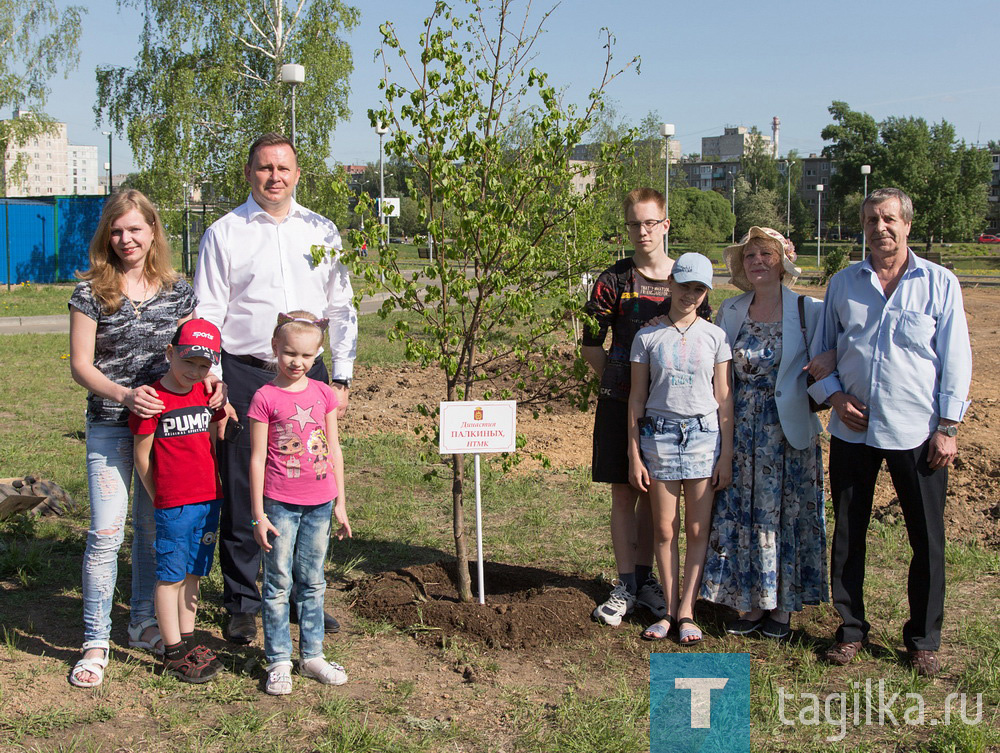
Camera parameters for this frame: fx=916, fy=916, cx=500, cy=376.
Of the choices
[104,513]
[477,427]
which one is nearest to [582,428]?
[477,427]

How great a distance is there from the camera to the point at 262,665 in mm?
3832

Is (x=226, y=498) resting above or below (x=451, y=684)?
above

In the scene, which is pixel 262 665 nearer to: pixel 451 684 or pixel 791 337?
pixel 451 684

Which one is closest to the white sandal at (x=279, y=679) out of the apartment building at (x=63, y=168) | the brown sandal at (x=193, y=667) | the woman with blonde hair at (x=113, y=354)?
the brown sandal at (x=193, y=667)

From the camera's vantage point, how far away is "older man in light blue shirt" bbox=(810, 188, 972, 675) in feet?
12.2

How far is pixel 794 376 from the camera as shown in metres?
4.00

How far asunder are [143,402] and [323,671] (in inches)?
50.1

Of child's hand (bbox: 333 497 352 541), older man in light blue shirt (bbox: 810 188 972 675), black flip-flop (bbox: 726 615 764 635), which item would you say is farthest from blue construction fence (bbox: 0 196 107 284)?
older man in light blue shirt (bbox: 810 188 972 675)

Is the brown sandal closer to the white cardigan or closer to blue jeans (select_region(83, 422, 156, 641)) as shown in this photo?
blue jeans (select_region(83, 422, 156, 641))

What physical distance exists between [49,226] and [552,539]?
24.9 metres

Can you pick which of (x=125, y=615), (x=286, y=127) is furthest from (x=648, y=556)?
(x=286, y=127)

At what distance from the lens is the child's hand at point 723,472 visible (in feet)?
13.2

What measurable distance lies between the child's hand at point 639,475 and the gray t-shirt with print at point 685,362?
0.26m

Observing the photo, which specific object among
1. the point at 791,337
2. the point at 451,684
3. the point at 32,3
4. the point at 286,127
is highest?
the point at 32,3
